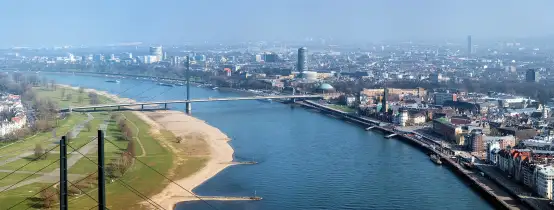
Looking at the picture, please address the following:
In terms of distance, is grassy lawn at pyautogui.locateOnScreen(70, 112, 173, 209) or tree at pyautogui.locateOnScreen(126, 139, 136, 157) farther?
tree at pyautogui.locateOnScreen(126, 139, 136, 157)

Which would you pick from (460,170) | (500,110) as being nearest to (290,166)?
(460,170)

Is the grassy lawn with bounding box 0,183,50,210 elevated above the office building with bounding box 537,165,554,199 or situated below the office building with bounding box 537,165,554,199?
below

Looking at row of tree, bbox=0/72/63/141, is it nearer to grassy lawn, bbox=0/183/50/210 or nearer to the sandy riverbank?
the sandy riverbank

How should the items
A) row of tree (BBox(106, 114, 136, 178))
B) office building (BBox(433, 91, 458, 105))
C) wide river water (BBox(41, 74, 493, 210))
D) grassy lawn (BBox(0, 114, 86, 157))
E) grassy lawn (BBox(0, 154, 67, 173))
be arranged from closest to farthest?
wide river water (BBox(41, 74, 493, 210)) → row of tree (BBox(106, 114, 136, 178)) → grassy lawn (BBox(0, 154, 67, 173)) → grassy lawn (BBox(0, 114, 86, 157)) → office building (BBox(433, 91, 458, 105))

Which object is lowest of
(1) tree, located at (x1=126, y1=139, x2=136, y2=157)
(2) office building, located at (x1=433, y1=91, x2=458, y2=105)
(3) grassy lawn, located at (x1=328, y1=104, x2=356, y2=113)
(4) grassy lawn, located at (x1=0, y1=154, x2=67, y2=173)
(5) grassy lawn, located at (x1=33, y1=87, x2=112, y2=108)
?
(4) grassy lawn, located at (x1=0, y1=154, x2=67, y2=173)

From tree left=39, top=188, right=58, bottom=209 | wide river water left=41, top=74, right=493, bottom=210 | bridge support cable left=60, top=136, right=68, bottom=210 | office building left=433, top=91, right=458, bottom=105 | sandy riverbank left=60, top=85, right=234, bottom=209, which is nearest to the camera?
bridge support cable left=60, top=136, right=68, bottom=210

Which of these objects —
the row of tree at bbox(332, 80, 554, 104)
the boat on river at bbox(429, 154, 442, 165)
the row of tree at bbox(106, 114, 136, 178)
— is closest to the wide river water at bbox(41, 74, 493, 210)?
the boat on river at bbox(429, 154, 442, 165)

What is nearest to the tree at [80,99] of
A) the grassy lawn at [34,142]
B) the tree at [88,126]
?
the grassy lawn at [34,142]
